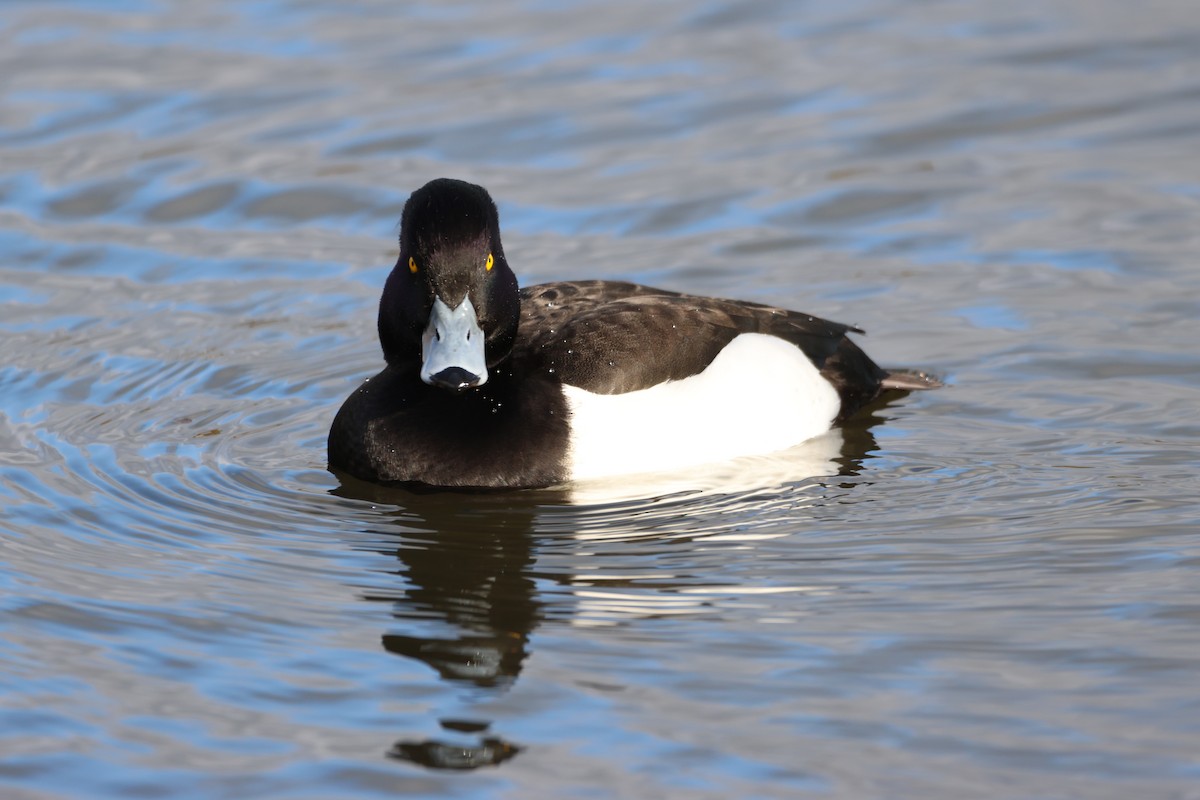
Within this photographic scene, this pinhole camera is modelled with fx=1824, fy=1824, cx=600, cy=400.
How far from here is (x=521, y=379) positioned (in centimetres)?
699

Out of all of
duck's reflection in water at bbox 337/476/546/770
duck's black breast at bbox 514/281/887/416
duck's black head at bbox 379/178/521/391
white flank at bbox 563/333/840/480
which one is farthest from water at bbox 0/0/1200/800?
duck's black head at bbox 379/178/521/391

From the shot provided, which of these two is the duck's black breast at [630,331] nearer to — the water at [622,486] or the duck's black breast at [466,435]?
the duck's black breast at [466,435]

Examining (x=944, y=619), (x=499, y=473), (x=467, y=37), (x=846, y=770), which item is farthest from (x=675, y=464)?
(x=467, y=37)

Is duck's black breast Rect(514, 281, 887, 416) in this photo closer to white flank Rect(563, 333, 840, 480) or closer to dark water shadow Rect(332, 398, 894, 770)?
white flank Rect(563, 333, 840, 480)

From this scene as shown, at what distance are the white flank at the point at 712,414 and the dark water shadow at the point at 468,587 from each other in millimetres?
224

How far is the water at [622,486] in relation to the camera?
498cm

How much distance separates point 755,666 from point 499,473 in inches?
71.8

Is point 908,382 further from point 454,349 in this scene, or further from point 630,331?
point 454,349

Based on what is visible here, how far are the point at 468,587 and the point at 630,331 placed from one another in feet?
4.76

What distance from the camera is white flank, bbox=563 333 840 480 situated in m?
6.94

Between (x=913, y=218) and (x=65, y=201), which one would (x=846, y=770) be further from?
(x=65, y=201)

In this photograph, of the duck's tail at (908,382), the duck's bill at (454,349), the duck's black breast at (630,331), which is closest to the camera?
the duck's bill at (454,349)

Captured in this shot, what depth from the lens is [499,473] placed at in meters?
6.86

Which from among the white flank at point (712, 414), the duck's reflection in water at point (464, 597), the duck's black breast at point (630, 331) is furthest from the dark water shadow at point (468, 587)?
→ the duck's black breast at point (630, 331)
